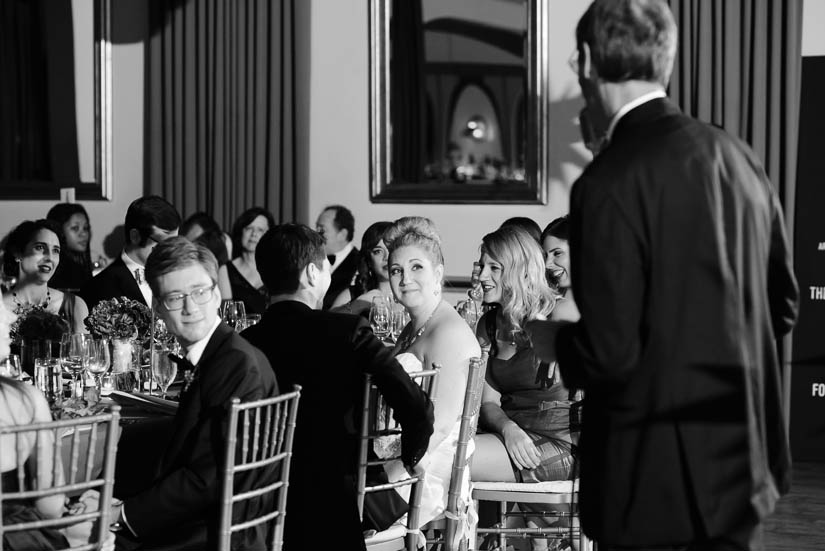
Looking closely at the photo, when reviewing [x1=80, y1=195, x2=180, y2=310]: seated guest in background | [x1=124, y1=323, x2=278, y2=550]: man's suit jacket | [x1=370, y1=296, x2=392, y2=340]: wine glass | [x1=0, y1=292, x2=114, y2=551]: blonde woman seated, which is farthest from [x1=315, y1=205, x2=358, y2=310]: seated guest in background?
[x1=0, y1=292, x2=114, y2=551]: blonde woman seated

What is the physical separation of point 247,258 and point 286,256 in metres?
4.02

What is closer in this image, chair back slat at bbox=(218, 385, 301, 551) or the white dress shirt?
chair back slat at bbox=(218, 385, 301, 551)

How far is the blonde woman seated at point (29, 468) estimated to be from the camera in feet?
7.50

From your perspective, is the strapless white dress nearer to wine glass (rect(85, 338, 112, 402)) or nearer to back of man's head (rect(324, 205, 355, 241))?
wine glass (rect(85, 338, 112, 402))

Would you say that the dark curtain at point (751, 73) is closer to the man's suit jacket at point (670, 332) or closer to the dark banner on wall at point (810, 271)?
the dark banner on wall at point (810, 271)

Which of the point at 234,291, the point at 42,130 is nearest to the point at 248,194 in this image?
the point at 234,291

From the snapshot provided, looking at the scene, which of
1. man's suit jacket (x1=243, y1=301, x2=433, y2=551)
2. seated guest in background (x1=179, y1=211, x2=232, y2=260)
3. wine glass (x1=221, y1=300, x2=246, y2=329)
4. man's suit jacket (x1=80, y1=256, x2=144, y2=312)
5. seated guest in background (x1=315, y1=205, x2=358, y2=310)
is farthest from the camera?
seated guest in background (x1=179, y1=211, x2=232, y2=260)

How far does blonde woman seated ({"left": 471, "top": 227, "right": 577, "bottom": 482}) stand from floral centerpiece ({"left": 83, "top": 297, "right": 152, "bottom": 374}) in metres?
1.28

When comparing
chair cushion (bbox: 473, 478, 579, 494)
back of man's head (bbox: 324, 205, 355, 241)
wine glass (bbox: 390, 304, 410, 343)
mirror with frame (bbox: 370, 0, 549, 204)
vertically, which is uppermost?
mirror with frame (bbox: 370, 0, 549, 204)

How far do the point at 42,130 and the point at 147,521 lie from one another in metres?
6.13

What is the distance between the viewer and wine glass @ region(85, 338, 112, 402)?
3.86 metres

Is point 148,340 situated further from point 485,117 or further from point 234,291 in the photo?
point 485,117

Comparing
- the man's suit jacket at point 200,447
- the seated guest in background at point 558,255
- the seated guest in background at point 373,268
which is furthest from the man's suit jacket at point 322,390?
the seated guest in background at point 373,268

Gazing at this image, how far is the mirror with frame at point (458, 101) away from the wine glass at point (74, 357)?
379 centimetres
